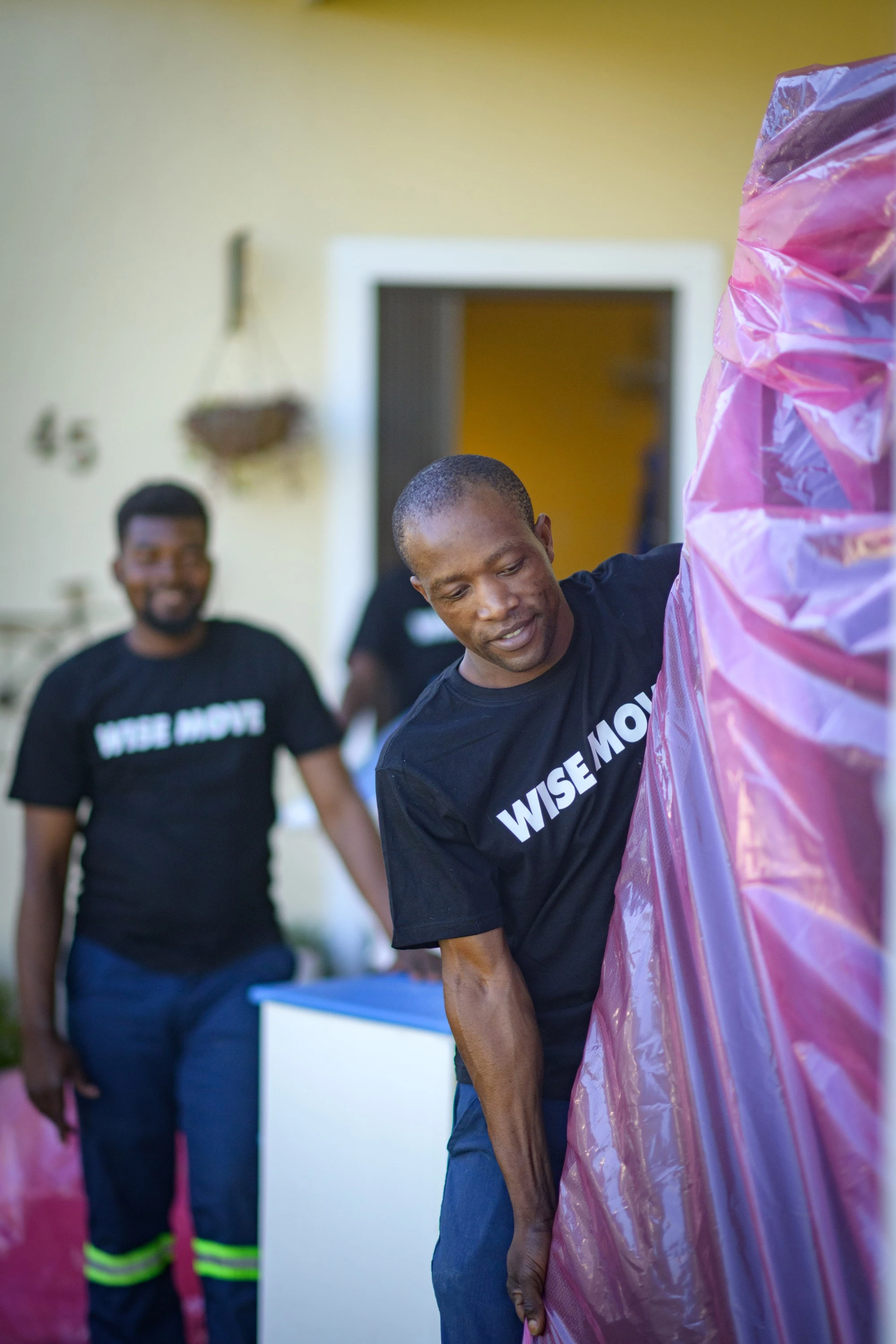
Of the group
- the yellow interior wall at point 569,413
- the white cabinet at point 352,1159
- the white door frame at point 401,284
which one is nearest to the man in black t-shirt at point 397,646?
the white door frame at point 401,284

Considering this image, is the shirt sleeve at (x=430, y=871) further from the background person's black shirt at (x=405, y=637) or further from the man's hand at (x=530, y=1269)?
the background person's black shirt at (x=405, y=637)

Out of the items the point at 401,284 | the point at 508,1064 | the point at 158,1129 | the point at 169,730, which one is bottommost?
the point at 158,1129

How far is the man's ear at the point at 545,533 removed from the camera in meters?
1.81

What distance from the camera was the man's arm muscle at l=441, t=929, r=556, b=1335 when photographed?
171cm

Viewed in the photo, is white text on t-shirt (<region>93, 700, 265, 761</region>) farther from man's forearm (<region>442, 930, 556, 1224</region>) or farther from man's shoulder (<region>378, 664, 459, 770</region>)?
man's forearm (<region>442, 930, 556, 1224</region>)

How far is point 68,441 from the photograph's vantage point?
183 inches

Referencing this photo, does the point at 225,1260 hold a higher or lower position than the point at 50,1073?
lower

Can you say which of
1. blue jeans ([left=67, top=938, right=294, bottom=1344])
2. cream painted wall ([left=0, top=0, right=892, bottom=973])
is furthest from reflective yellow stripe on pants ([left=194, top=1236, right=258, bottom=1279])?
cream painted wall ([left=0, top=0, right=892, bottom=973])

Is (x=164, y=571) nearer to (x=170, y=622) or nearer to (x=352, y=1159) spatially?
(x=170, y=622)

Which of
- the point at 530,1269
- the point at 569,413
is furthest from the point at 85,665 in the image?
the point at 569,413

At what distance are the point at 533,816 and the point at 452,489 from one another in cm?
45

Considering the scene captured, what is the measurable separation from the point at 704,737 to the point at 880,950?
31cm

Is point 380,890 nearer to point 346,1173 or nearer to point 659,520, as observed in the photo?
point 346,1173

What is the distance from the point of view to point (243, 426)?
4312 mm
